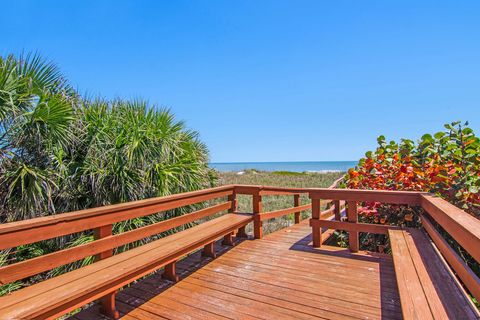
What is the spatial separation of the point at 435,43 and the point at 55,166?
8.66 metres

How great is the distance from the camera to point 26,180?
3.99 m

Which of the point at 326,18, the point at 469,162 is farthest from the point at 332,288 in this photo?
the point at 326,18

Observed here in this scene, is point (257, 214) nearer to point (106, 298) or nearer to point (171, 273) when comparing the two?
point (171, 273)

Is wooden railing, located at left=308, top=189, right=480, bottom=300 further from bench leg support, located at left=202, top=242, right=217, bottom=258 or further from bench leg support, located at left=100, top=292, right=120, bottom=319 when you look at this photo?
bench leg support, located at left=100, top=292, right=120, bottom=319

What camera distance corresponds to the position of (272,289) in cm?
283

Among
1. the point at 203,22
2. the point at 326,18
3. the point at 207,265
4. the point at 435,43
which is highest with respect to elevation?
the point at 203,22

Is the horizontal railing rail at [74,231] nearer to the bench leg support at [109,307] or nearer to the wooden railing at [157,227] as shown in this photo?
the wooden railing at [157,227]

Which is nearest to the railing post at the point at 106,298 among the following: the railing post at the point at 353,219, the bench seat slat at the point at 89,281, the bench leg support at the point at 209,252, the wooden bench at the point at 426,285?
the bench seat slat at the point at 89,281

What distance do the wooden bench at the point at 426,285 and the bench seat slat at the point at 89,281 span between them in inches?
77.7

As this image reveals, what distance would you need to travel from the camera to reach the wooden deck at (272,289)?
2.39 metres

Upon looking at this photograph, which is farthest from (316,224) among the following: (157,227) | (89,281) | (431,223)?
(89,281)

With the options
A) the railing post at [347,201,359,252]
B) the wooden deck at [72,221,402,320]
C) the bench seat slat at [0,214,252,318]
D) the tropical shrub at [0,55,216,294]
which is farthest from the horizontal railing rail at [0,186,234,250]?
the railing post at [347,201,359,252]

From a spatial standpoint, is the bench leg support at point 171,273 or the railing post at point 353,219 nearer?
the bench leg support at point 171,273

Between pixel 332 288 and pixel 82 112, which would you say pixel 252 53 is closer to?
pixel 82 112
